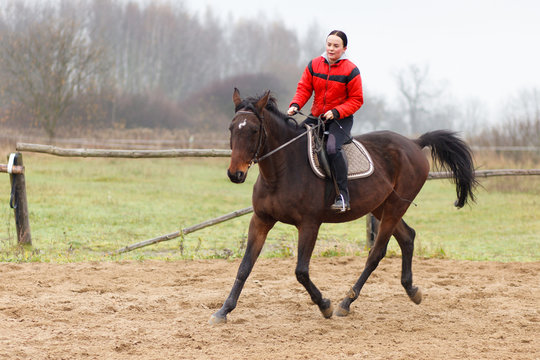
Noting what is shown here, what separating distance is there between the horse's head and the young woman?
0.51 meters

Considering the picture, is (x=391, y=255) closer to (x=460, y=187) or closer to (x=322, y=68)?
(x=460, y=187)

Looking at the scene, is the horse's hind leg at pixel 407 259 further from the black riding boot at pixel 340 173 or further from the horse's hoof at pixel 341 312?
the black riding boot at pixel 340 173

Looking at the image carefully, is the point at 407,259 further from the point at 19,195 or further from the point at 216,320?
the point at 19,195

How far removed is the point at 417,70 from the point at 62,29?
6656 centimetres

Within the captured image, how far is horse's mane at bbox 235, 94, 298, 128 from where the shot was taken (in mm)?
4758

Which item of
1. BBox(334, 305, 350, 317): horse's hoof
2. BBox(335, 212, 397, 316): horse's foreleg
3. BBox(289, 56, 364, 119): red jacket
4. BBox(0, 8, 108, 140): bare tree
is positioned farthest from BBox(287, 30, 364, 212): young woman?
BBox(0, 8, 108, 140): bare tree

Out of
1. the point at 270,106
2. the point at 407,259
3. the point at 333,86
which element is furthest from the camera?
the point at 407,259

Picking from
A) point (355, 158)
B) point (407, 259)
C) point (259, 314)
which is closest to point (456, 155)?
point (407, 259)

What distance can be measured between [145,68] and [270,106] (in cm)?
5789

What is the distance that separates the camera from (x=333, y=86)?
534cm

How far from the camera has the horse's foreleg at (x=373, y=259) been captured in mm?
5426

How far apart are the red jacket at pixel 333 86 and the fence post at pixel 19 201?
175 inches

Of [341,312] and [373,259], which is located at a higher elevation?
[373,259]

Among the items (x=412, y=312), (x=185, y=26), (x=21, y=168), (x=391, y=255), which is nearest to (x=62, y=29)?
(x=21, y=168)
